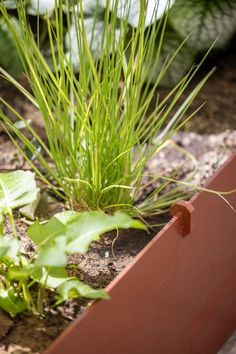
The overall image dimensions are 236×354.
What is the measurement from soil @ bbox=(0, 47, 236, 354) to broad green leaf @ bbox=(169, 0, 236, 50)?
17cm

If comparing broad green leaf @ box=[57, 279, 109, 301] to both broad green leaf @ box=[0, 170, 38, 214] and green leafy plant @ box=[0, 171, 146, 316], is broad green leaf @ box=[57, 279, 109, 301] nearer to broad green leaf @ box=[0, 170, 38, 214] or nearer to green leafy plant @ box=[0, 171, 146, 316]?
green leafy plant @ box=[0, 171, 146, 316]

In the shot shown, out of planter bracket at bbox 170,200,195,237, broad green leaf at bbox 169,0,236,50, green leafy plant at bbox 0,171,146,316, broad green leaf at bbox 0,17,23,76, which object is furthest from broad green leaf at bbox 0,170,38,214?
broad green leaf at bbox 169,0,236,50

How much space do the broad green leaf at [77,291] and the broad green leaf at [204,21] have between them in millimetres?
841

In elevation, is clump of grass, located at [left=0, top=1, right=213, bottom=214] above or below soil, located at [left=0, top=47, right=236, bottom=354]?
above

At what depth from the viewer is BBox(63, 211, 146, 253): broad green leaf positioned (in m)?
0.93

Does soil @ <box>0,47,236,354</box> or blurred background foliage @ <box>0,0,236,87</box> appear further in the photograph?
blurred background foliage @ <box>0,0,236,87</box>

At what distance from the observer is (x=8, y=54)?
1664mm

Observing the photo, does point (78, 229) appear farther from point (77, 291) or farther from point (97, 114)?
point (97, 114)

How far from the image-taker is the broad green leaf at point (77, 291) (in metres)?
0.97

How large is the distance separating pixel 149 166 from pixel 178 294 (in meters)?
0.47

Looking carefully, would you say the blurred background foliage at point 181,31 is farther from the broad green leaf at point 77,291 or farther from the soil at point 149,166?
the broad green leaf at point 77,291

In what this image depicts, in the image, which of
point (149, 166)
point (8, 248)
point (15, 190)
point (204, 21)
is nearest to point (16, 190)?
point (15, 190)

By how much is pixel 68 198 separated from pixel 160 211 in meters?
0.20

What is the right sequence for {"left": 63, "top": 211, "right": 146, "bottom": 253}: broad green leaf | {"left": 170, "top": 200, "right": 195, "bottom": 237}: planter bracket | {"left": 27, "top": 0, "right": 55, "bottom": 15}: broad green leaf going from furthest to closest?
{"left": 27, "top": 0, "right": 55, "bottom": 15}: broad green leaf < {"left": 170, "top": 200, "right": 195, "bottom": 237}: planter bracket < {"left": 63, "top": 211, "right": 146, "bottom": 253}: broad green leaf
